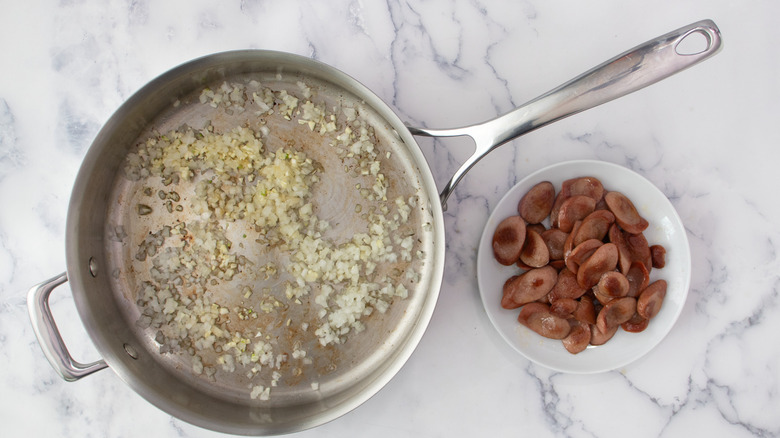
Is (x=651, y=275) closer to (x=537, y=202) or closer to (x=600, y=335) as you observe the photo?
(x=600, y=335)

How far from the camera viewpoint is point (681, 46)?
0.97m

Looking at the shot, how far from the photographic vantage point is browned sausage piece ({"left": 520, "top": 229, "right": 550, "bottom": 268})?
90cm

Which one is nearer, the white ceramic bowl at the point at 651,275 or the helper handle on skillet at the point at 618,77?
the helper handle on skillet at the point at 618,77

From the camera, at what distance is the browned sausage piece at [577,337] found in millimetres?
920

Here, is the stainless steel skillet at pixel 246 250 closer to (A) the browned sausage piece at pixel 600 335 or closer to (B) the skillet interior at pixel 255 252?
(B) the skillet interior at pixel 255 252

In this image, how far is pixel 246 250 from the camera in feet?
3.06

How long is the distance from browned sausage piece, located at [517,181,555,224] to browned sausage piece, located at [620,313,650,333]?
8.9 inches

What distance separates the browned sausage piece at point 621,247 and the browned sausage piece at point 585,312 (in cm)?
8

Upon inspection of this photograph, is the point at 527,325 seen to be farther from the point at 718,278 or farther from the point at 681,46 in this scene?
the point at 681,46

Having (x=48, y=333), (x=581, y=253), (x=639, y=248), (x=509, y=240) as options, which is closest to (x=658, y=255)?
(x=639, y=248)

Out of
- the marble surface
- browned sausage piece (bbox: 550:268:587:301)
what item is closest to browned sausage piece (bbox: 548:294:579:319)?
browned sausage piece (bbox: 550:268:587:301)

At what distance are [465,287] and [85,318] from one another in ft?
2.03

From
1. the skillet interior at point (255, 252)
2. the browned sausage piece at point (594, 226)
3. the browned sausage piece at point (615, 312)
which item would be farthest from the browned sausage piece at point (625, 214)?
the skillet interior at point (255, 252)

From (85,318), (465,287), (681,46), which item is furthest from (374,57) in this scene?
(85,318)
